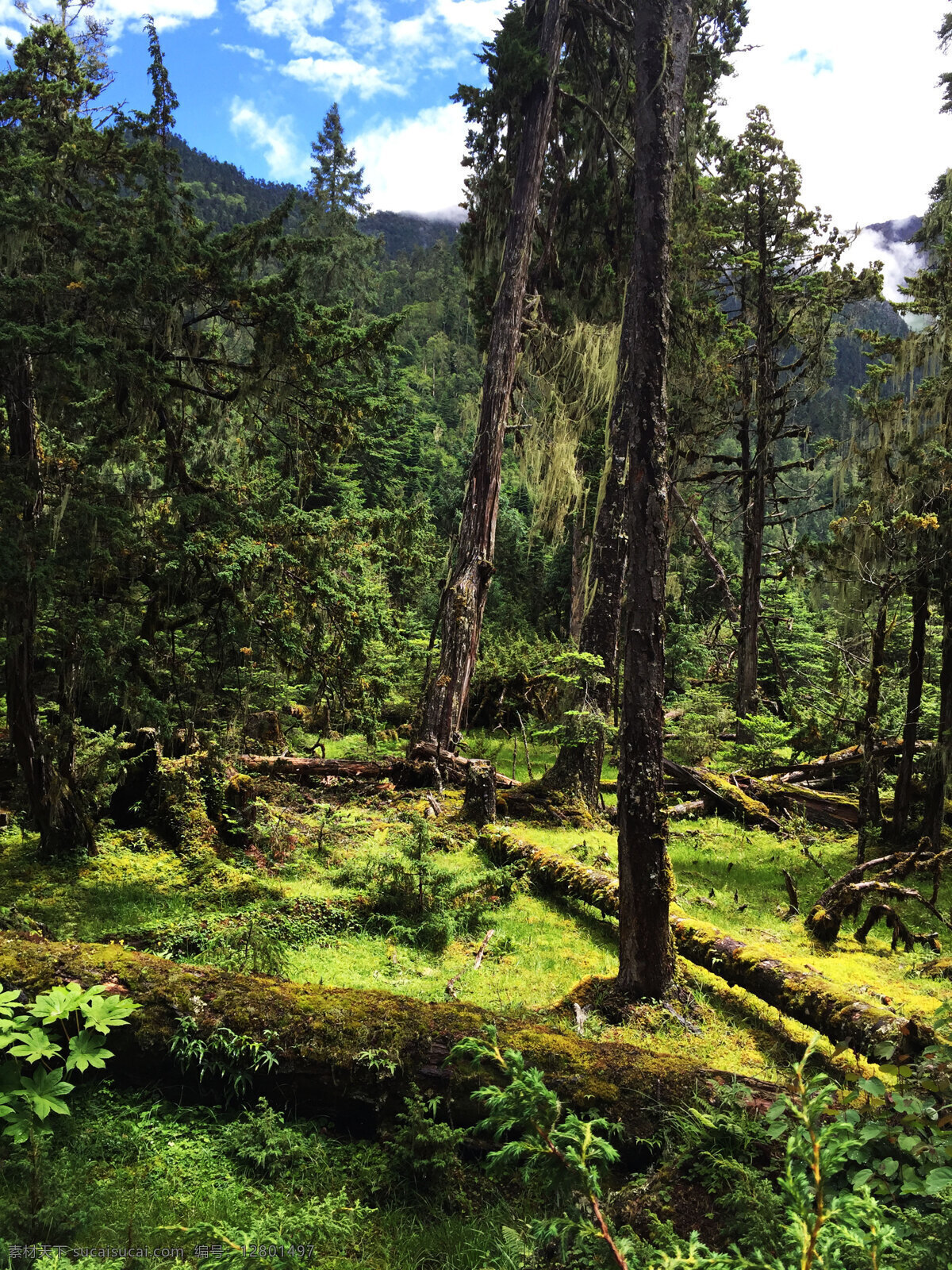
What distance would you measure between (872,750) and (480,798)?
16.3 ft

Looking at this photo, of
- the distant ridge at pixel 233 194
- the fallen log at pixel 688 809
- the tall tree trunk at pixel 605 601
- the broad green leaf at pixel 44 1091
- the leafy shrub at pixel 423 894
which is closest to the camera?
the broad green leaf at pixel 44 1091

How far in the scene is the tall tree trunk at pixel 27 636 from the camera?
5.54m

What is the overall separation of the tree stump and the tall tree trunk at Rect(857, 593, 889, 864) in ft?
14.4

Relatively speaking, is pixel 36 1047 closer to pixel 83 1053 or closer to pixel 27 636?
pixel 83 1053

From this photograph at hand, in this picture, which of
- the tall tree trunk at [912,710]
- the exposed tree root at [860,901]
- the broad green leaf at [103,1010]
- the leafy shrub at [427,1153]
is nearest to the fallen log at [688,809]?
the tall tree trunk at [912,710]

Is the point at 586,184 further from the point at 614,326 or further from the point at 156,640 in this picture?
the point at 156,640

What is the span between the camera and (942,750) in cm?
807

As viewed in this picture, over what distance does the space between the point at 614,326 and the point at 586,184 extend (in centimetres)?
250

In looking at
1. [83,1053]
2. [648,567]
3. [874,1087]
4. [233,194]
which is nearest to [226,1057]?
[83,1053]

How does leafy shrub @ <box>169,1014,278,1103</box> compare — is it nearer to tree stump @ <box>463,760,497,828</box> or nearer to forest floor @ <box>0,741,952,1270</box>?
forest floor @ <box>0,741,952,1270</box>

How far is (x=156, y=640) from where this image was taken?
285 inches

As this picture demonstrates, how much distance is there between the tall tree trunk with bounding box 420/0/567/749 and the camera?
37.7 ft

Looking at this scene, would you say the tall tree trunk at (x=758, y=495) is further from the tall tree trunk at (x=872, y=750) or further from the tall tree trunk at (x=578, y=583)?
the tall tree trunk at (x=872, y=750)

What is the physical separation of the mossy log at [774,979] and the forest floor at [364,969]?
15 cm
